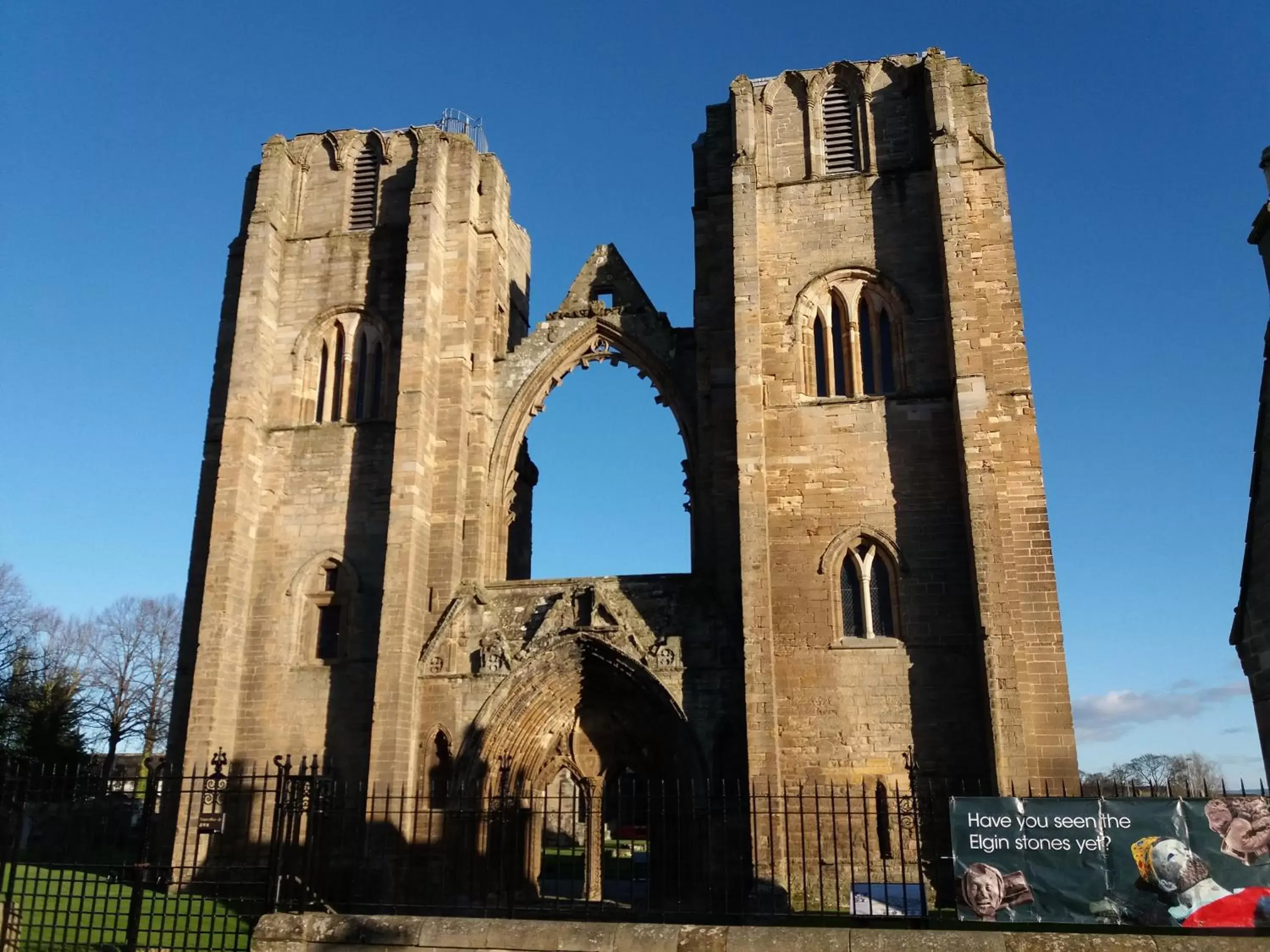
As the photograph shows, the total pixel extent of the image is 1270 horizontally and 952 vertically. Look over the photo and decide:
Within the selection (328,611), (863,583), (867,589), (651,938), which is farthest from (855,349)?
(651,938)

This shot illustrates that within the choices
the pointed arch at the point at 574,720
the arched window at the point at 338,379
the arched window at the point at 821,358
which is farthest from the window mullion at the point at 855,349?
the arched window at the point at 338,379

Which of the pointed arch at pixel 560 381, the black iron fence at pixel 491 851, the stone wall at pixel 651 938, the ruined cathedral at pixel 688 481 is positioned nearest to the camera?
the stone wall at pixel 651 938

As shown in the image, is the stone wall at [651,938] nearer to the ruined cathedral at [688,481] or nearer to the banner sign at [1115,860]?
the banner sign at [1115,860]

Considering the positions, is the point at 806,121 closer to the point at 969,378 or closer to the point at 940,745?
the point at 969,378

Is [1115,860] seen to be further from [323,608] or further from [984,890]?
[323,608]

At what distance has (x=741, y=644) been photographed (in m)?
16.5

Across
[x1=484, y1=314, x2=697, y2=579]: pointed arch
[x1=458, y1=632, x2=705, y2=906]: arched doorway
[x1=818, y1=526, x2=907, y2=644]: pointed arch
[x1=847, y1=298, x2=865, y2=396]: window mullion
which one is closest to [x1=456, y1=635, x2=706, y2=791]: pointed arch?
[x1=458, y1=632, x2=705, y2=906]: arched doorway

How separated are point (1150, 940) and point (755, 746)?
Result: 8609 millimetres

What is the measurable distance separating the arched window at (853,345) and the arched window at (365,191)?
9.36m

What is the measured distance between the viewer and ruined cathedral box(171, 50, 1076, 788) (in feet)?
52.9

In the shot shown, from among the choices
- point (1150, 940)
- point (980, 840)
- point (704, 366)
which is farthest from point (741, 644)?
point (1150, 940)

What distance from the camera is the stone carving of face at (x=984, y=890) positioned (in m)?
8.31

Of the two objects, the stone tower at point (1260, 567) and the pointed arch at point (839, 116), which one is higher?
the pointed arch at point (839, 116)

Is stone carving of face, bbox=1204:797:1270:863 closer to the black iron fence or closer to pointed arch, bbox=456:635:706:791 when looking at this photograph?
the black iron fence
